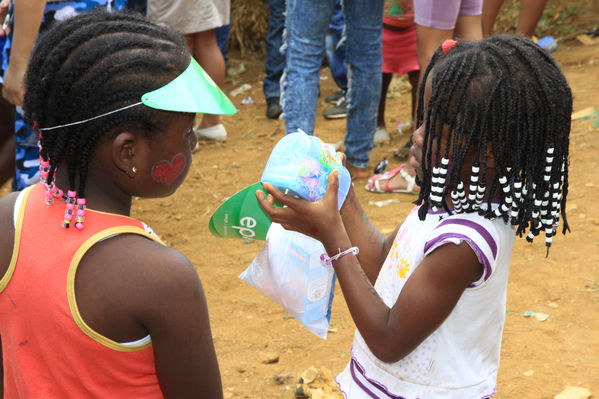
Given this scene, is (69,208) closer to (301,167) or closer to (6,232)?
(6,232)

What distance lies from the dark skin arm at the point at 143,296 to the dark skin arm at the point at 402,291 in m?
0.43

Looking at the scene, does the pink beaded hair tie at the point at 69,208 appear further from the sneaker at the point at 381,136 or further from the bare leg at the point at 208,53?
the sneaker at the point at 381,136

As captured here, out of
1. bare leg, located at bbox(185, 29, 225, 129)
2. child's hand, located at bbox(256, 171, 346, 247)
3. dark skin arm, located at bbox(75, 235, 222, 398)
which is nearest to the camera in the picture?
dark skin arm, located at bbox(75, 235, 222, 398)

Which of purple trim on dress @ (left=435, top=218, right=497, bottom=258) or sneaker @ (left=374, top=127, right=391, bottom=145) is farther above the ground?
purple trim on dress @ (left=435, top=218, right=497, bottom=258)

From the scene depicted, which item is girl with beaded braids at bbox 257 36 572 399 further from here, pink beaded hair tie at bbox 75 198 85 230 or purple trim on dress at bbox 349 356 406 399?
pink beaded hair tie at bbox 75 198 85 230

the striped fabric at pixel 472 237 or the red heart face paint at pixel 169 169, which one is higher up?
the red heart face paint at pixel 169 169

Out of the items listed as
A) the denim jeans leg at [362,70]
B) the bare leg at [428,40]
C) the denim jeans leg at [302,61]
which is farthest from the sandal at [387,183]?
the bare leg at [428,40]

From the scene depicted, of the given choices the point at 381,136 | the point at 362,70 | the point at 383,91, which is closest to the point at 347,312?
the point at 362,70

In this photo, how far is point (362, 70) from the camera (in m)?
4.57

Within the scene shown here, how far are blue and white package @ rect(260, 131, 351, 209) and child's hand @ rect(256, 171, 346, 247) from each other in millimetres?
30

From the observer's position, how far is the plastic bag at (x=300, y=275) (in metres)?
2.04

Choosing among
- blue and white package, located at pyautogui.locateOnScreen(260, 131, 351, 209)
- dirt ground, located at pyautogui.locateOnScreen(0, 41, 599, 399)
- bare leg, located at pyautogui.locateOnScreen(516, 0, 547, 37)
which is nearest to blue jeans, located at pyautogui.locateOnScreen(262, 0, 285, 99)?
dirt ground, located at pyautogui.locateOnScreen(0, 41, 599, 399)

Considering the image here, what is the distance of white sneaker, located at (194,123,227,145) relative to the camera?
5953 mm

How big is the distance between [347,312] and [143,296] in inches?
82.7
